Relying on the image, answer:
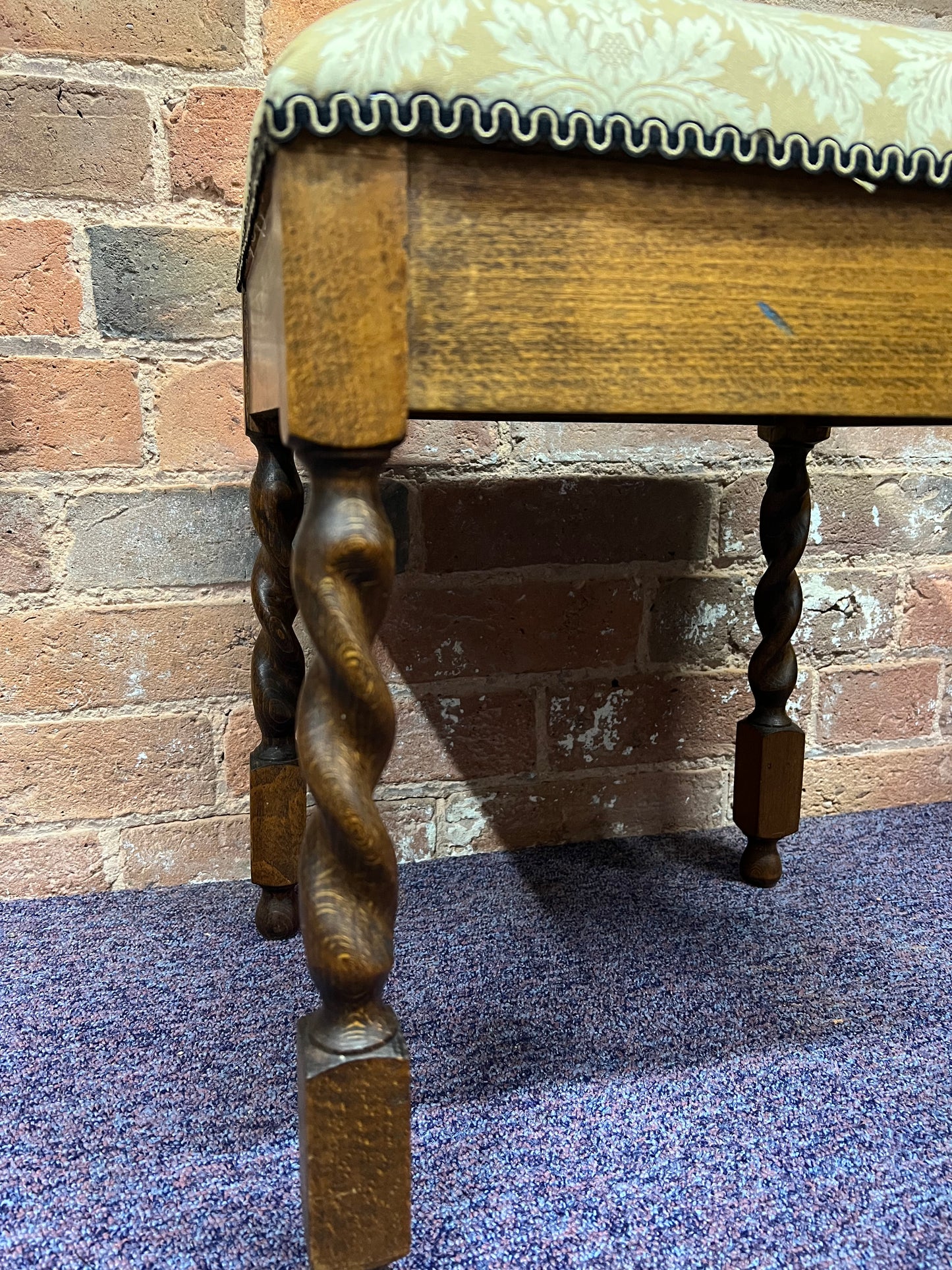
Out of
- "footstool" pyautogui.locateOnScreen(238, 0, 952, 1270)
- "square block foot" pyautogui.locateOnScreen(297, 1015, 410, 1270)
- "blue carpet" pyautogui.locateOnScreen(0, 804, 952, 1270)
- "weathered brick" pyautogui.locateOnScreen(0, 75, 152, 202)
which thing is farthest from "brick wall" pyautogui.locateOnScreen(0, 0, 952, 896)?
"square block foot" pyautogui.locateOnScreen(297, 1015, 410, 1270)

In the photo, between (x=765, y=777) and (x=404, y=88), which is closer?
(x=404, y=88)

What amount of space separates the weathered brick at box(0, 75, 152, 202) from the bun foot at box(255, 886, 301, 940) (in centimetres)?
78

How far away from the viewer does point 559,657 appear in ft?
4.07

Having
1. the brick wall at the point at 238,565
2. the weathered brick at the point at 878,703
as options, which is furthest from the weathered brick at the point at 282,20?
the weathered brick at the point at 878,703

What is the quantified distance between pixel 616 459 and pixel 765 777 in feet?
1.45

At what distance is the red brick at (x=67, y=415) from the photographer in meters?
1.04

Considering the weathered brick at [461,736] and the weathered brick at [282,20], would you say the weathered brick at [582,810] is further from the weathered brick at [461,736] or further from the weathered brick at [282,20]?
the weathered brick at [282,20]

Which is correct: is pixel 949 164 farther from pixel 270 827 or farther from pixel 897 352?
pixel 270 827

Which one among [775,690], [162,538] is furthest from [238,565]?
[775,690]

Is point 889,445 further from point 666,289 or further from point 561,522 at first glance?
point 666,289

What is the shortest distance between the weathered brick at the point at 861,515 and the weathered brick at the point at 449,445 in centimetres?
33

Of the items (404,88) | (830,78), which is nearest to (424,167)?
(404,88)

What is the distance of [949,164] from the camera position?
0.53 metres

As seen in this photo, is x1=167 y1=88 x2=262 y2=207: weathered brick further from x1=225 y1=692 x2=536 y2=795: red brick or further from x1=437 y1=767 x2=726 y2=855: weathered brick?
x1=437 y1=767 x2=726 y2=855: weathered brick
